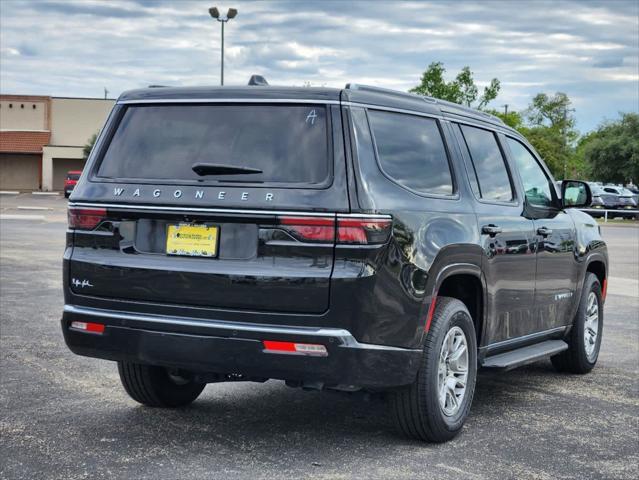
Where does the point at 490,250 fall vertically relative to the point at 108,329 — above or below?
above

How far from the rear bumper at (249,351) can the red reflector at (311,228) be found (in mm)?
453

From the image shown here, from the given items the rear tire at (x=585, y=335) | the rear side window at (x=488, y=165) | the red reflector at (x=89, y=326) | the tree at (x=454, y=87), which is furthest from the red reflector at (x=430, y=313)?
the tree at (x=454, y=87)

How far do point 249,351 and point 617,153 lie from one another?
A: 7101cm

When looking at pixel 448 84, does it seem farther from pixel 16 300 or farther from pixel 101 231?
pixel 101 231

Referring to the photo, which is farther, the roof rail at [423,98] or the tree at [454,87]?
the tree at [454,87]

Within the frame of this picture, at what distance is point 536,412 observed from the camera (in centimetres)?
672

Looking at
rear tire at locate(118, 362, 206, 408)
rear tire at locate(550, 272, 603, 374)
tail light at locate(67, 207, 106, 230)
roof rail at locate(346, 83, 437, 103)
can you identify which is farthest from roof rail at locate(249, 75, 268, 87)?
rear tire at locate(550, 272, 603, 374)

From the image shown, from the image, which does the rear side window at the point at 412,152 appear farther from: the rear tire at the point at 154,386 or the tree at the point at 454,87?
the tree at the point at 454,87

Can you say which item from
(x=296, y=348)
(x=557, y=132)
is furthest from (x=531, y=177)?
(x=557, y=132)

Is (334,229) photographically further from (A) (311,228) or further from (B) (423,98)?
(B) (423,98)

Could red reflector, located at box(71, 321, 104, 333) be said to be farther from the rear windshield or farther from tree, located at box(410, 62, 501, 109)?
tree, located at box(410, 62, 501, 109)

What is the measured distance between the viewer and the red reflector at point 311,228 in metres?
4.98

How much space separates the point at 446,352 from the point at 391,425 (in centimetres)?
69

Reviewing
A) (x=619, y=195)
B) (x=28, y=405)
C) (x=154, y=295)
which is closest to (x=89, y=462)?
(x=154, y=295)
